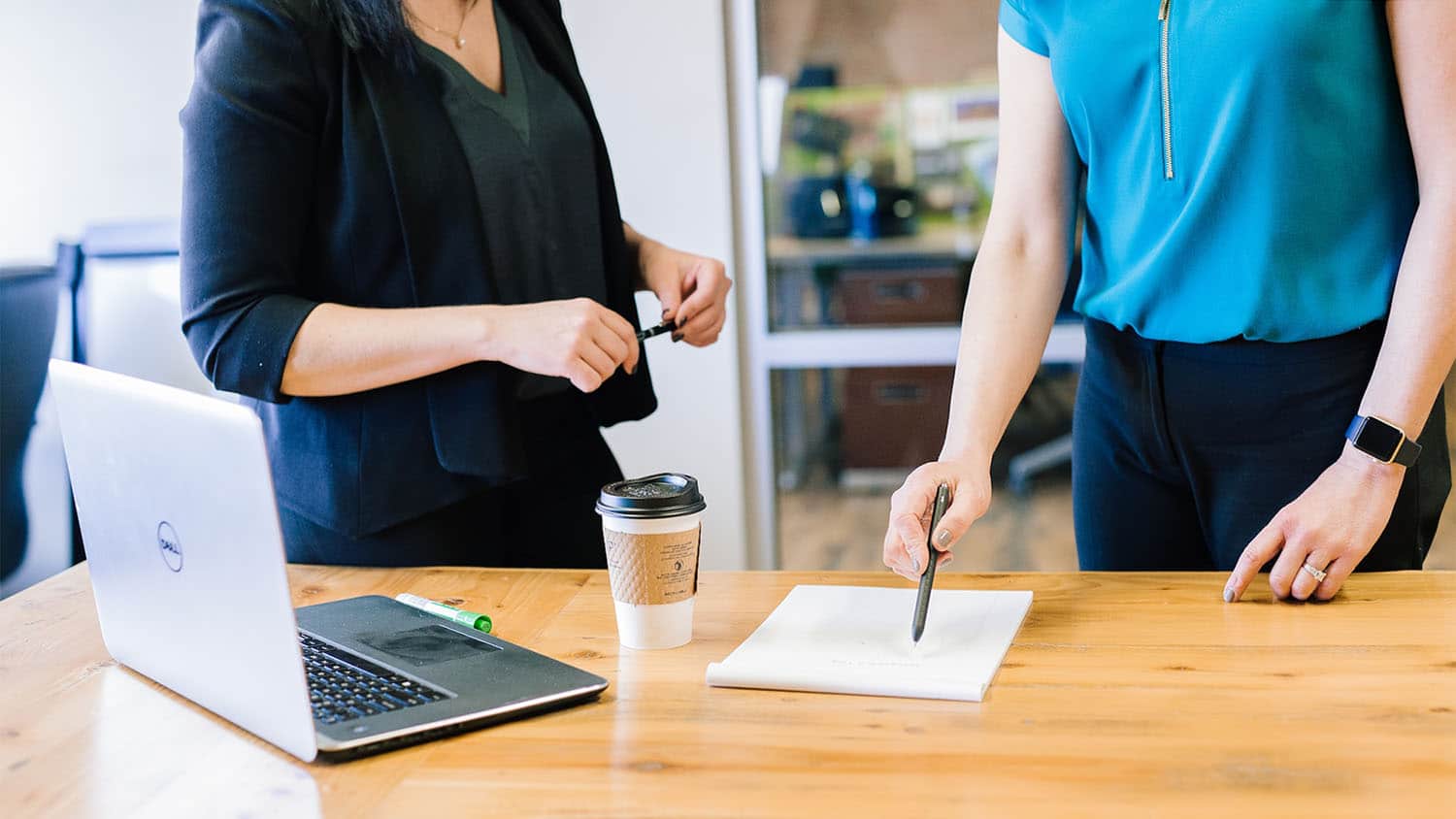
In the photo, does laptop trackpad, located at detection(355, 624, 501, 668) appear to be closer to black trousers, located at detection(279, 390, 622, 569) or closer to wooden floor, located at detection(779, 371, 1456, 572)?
black trousers, located at detection(279, 390, 622, 569)

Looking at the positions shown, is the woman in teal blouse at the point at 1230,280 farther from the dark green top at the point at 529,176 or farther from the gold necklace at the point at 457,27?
the gold necklace at the point at 457,27

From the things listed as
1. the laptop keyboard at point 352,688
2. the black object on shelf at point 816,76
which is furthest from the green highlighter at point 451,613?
the black object on shelf at point 816,76

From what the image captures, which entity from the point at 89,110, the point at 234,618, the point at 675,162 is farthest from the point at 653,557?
the point at 89,110

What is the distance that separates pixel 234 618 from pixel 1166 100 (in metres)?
0.92

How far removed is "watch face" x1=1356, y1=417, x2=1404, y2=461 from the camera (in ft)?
3.67

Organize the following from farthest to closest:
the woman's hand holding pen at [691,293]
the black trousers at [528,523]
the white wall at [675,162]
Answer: the white wall at [675,162] < the woman's hand holding pen at [691,293] < the black trousers at [528,523]

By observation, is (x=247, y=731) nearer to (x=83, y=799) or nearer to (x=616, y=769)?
(x=83, y=799)

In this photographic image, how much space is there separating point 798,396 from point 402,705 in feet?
Answer: 7.10

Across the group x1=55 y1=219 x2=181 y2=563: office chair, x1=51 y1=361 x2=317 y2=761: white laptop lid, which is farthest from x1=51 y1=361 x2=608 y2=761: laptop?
x1=55 y1=219 x2=181 y2=563: office chair

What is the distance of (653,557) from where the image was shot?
42.8 inches

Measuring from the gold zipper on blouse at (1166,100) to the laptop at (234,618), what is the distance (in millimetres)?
720

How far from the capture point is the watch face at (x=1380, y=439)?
112cm

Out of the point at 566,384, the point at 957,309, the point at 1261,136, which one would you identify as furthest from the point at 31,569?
the point at 1261,136

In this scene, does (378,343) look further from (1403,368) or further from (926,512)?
(1403,368)
